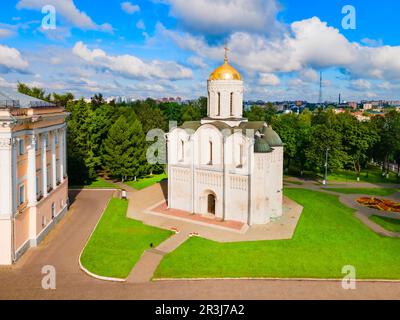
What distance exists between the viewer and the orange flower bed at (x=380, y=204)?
106 ft

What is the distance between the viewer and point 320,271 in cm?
1905

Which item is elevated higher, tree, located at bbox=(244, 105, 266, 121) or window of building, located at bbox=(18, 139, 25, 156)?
tree, located at bbox=(244, 105, 266, 121)

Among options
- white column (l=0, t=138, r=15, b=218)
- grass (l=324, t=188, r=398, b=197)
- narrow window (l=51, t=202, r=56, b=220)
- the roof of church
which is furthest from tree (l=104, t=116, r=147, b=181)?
grass (l=324, t=188, r=398, b=197)

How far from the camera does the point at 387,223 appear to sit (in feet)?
91.6

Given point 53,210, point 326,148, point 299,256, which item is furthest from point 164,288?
point 326,148

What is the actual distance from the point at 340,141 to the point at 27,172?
1462 inches

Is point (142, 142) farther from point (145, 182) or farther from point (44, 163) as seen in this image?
point (44, 163)

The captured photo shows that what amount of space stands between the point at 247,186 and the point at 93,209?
1414 cm

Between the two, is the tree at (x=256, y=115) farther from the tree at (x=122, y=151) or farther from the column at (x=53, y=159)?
the column at (x=53, y=159)

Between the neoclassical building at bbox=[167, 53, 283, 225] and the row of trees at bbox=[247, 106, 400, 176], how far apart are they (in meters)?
16.1

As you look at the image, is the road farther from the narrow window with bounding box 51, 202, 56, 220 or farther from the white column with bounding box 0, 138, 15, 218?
the narrow window with bounding box 51, 202, 56, 220

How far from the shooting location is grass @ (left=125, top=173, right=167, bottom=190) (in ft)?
136

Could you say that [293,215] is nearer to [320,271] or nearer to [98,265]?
[320,271]
